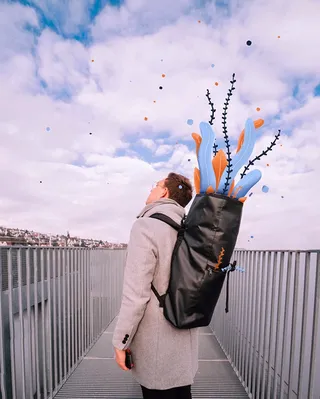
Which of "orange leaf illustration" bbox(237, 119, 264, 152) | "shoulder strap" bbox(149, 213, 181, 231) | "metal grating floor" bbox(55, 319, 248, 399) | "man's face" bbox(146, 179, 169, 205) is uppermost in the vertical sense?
"orange leaf illustration" bbox(237, 119, 264, 152)

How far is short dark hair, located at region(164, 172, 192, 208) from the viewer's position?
148 cm

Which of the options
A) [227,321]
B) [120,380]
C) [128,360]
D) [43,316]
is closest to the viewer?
[128,360]

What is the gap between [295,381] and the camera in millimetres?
1753

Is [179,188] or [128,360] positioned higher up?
[179,188]

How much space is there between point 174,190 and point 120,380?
7.27ft

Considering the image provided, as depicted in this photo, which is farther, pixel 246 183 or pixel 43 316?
pixel 43 316

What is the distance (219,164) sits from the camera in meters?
1.24

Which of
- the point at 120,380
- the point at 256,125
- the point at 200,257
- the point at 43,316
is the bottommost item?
the point at 120,380

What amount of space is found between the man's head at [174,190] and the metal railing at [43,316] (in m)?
1.10

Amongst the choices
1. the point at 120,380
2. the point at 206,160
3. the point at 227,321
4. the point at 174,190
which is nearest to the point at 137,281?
the point at 174,190

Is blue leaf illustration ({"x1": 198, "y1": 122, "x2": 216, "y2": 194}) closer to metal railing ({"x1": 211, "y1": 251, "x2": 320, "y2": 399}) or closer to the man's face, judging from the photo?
the man's face

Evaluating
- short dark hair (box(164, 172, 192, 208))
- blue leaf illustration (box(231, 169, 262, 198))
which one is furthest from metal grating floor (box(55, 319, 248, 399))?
blue leaf illustration (box(231, 169, 262, 198))

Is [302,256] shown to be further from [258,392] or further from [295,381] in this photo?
[258,392]

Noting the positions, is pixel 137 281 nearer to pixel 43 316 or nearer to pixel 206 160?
pixel 206 160
